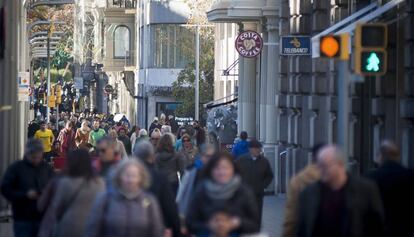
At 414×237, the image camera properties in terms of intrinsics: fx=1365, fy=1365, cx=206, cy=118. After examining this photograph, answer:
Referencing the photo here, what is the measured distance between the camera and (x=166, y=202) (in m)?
14.1

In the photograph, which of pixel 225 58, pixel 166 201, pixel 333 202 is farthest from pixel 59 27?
pixel 333 202

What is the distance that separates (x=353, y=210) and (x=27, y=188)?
4977 millimetres

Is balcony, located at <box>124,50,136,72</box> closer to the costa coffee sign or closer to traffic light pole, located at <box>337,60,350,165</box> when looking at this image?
the costa coffee sign

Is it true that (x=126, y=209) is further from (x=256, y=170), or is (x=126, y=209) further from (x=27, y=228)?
(x=256, y=170)

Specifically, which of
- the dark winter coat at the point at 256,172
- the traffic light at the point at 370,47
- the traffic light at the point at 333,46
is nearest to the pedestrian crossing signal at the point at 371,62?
the traffic light at the point at 370,47

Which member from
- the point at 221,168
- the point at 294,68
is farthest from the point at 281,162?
the point at 221,168

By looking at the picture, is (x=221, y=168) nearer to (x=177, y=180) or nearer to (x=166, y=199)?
(x=166, y=199)

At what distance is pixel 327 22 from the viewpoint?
29688 millimetres

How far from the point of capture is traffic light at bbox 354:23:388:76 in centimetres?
1523

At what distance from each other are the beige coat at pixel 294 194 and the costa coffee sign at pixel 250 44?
20.8 metres

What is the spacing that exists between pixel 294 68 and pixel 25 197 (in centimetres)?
1795

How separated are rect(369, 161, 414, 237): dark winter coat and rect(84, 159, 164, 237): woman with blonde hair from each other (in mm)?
3326

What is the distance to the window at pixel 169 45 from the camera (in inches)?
2731

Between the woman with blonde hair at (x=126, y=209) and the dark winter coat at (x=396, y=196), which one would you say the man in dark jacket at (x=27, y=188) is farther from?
the dark winter coat at (x=396, y=196)
